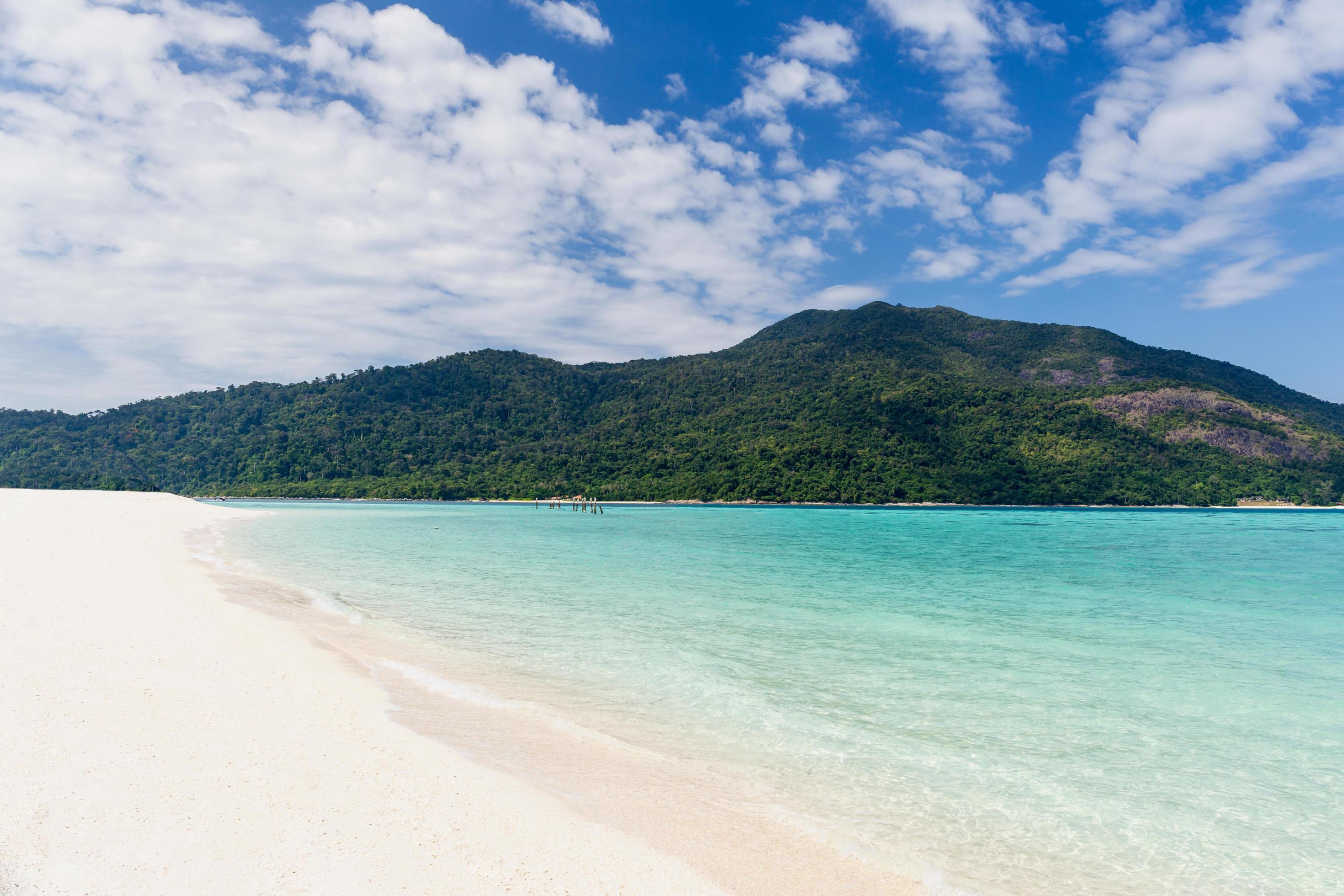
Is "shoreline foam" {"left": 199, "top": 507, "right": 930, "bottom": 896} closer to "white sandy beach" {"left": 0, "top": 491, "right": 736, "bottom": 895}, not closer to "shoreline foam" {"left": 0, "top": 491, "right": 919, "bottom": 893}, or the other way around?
"shoreline foam" {"left": 0, "top": 491, "right": 919, "bottom": 893}

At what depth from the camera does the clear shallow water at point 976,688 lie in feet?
17.6

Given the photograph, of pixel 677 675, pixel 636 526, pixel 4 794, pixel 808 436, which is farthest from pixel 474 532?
pixel 808 436

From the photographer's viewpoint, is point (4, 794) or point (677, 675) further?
point (677, 675)

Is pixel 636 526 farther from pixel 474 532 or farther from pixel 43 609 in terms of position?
pixel 43 609

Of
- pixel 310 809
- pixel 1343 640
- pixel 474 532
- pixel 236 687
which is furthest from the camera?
pixel 474 532

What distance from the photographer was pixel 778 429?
113125mm

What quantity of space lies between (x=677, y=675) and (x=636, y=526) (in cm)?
4281

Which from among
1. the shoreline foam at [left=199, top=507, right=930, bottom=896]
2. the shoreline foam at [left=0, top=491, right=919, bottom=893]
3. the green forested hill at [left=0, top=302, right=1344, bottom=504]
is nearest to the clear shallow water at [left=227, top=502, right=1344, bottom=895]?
the shoreline foam at [left=199, top=507, right=930, bottom=896]

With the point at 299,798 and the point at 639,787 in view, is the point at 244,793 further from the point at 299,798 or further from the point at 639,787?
the point at 639,787

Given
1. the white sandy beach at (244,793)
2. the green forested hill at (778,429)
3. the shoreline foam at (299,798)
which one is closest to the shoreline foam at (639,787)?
the shoreline foam at (299,798)

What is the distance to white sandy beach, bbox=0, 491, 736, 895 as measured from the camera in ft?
12.6

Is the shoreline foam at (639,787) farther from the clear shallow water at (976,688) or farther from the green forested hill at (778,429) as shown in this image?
the green forested hill at (778,429)

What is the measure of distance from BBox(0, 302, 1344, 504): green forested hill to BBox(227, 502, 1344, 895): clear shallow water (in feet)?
253

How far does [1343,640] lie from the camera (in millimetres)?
13086
